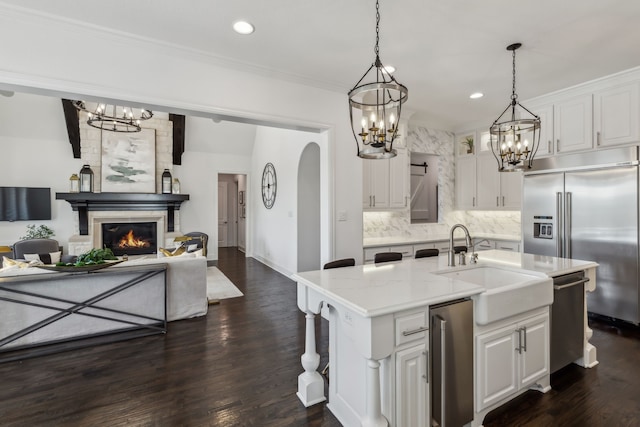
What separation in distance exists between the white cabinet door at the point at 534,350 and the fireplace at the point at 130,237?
756 cm

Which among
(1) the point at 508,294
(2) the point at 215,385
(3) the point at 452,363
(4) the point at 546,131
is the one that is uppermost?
(4) the point at 546,131

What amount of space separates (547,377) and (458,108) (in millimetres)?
3745

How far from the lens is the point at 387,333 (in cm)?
156

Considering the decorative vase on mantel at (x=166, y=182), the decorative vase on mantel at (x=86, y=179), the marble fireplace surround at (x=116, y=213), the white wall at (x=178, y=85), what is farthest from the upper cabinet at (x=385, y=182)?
the decorative vase on mantel at (x=86, y=179)

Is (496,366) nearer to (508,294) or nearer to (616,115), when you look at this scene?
(508,294)

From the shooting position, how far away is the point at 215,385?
7.91 ft

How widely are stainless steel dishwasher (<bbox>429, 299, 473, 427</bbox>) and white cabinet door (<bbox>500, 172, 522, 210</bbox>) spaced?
391cm

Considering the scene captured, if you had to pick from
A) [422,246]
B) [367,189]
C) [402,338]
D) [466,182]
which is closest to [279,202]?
[367,189]

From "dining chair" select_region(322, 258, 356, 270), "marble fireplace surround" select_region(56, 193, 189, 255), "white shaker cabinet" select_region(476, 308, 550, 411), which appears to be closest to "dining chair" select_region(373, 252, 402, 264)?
"dining chair" select_region(322, 258, 356, 270)

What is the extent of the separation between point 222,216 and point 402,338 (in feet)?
31.0

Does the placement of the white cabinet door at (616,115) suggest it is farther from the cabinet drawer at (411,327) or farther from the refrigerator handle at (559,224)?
the cabinet drawer at (411,327)

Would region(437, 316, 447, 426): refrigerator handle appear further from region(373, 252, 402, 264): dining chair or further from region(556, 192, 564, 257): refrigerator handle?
region(556, 192, 564, 257): refrigerator handle

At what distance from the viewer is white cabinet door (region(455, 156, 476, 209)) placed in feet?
18.6

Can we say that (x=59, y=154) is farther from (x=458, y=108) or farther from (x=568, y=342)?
(x=568, y=342)
